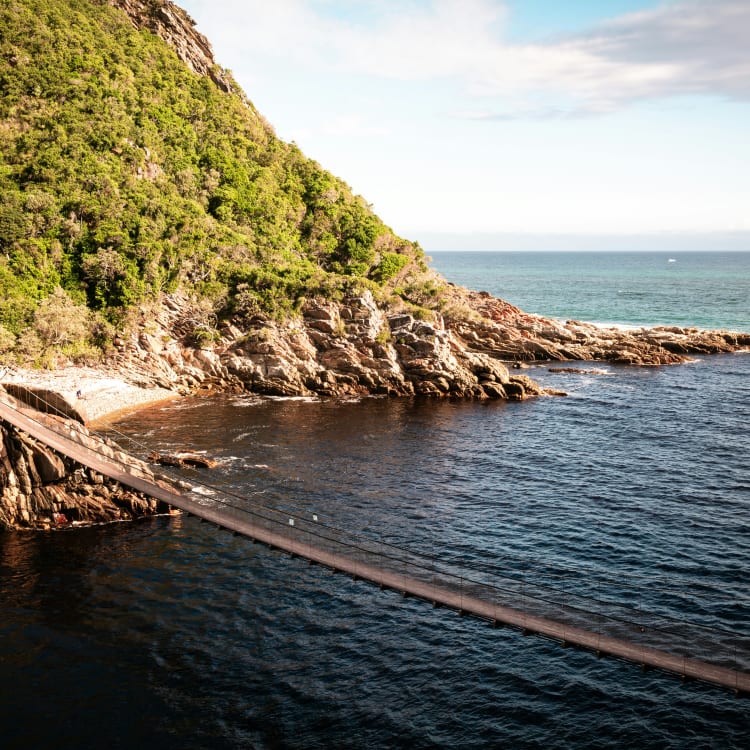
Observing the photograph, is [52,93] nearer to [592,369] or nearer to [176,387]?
[176,387]

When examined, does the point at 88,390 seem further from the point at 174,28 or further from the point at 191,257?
the point at 174,28

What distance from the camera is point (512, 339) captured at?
10344cm

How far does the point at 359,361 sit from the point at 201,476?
3385 centimetres

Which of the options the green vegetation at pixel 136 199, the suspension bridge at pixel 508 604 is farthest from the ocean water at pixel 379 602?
the green vegetation at pixel 136 199

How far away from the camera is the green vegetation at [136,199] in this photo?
242 feet

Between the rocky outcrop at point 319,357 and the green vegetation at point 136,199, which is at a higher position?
the green vegetation at point 136,199

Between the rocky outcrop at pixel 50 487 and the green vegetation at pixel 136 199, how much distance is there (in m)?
28.0

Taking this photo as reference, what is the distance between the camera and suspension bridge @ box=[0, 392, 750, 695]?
954 inches

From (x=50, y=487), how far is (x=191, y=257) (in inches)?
1855

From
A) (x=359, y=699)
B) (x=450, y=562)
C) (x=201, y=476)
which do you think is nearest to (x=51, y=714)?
(x=359, y=699)

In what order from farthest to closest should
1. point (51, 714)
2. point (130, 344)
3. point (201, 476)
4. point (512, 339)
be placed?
point (512, 339) → point (130, 344) → point (201, 476) → point (51, 714)

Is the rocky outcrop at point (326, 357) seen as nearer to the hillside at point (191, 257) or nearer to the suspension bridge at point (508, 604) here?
the hillside at point (191, 257)

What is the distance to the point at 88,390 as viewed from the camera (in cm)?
6431

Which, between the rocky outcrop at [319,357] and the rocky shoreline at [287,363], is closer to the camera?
the rocky shoreline at [287,363]
